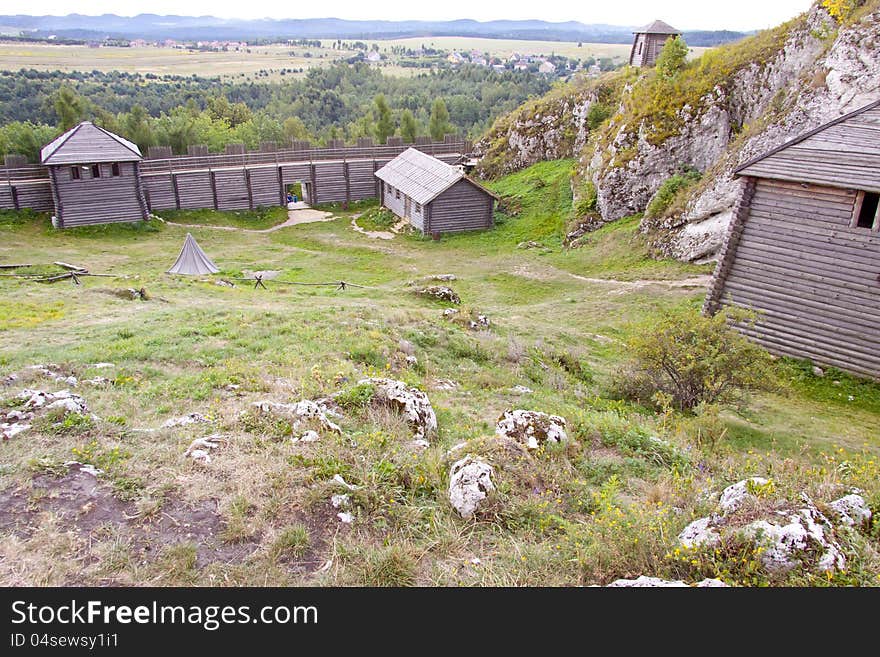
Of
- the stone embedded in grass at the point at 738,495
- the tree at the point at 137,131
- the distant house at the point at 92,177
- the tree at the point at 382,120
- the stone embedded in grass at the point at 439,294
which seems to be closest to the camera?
the stone embedded in grass at the point at 738,495

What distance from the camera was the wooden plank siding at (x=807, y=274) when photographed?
1566 centimetres

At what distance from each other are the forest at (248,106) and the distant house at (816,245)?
37.5 m

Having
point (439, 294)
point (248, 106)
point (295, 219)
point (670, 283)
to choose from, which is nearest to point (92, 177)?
point (295, 219)

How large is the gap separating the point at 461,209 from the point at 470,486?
94.6ft

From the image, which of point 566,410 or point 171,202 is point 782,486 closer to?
point 566,410

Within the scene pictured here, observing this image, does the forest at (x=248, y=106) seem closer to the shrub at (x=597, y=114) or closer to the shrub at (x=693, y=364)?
the shrub at (x=597, y=114)

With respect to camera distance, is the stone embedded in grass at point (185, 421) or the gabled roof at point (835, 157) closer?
the stone embedded in grass at point (185, 421)

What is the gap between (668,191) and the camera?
89.3 ft

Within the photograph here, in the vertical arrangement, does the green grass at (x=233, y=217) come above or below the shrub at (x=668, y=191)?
below

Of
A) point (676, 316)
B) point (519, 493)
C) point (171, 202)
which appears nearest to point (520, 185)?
point (171, 202)

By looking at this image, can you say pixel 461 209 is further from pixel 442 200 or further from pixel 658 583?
pixel 658 583

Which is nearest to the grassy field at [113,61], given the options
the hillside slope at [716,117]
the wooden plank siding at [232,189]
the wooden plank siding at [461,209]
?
the wooden plank siding at [232,189]

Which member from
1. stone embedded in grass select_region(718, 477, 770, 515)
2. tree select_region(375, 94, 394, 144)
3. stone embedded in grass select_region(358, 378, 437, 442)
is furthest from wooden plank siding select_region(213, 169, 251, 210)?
stone embedded in grass select_region(718, 477, 770, 515)

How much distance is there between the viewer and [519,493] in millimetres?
7148
